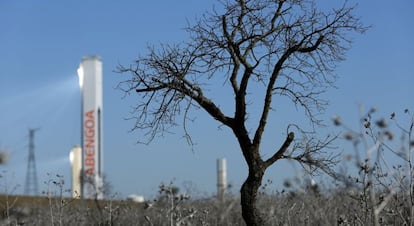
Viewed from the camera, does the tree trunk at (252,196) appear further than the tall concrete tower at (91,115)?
No

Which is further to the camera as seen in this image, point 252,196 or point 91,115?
point 91,115

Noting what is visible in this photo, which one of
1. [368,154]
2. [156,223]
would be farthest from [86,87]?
[368,154]

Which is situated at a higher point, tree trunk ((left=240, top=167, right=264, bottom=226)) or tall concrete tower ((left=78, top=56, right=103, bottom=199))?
tall concrete tower ((left=78, top=56, right=103, bottom=199))

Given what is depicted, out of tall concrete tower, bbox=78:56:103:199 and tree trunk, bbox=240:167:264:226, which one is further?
tall concrete tower, bbox=78:56:103:199

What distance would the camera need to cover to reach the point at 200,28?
286 inches

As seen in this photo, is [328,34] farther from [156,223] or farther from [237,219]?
[156,223]

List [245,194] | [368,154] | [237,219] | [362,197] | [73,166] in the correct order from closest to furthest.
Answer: [368,154]
[245,194]
[362,197]
[237,219]
[73,166]

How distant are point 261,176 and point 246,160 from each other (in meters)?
0.22

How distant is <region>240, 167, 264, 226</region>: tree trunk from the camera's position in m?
6.95

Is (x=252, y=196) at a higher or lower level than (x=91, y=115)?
lower

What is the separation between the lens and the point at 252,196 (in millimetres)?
6961

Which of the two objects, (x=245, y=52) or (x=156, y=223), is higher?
(x=245, y=52)

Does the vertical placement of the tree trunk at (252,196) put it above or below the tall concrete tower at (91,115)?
below

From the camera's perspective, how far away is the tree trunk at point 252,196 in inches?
274
